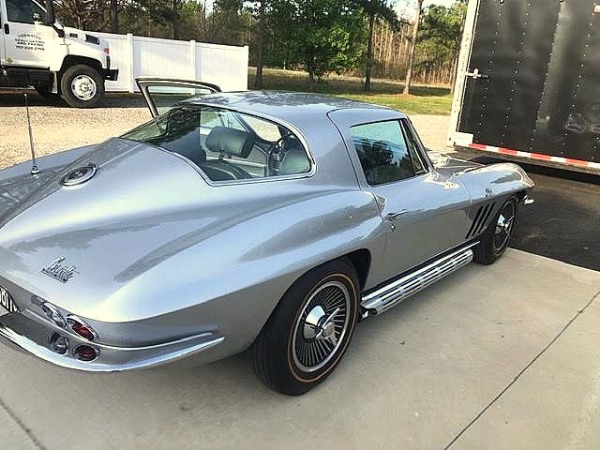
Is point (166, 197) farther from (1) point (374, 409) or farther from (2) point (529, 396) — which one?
(2) point (529, 396)

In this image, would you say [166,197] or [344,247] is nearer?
[166,197]

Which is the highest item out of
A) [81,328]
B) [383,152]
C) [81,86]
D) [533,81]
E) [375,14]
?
[375,14]

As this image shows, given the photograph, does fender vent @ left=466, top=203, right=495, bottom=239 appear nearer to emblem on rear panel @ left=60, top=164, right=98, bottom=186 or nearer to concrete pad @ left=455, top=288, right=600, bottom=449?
concrete pad @ left=455, top=288, right=600, bottom=449

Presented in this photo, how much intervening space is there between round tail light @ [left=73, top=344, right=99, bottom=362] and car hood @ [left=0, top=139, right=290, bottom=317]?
0.16m

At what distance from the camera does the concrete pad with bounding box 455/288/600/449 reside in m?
2.55

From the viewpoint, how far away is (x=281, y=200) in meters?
2.62

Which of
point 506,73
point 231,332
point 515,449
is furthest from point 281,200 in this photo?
point 506,73

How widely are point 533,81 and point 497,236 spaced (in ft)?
11.7

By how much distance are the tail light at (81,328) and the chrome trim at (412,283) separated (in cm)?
155

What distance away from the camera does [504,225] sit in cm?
458

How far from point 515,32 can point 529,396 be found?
5737 millimetres

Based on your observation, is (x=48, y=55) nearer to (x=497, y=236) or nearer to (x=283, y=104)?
(x=283, y=104)

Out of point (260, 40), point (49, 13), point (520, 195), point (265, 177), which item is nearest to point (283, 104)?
point (265, 177)

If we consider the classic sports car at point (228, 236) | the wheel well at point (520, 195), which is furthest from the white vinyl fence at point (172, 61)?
the classic sports car at point (228, 236)
